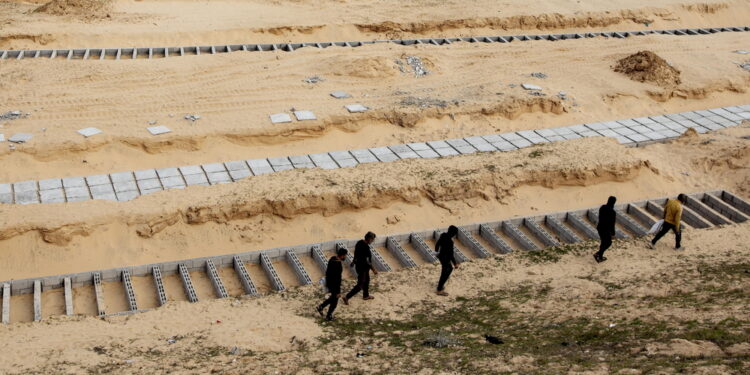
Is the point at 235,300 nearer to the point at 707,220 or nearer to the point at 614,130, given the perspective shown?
the point at 707,220

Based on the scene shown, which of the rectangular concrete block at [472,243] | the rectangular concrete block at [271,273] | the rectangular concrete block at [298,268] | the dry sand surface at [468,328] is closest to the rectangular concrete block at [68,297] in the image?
the dry sand surface at [468,328]

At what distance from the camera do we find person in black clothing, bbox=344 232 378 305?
9.91 m

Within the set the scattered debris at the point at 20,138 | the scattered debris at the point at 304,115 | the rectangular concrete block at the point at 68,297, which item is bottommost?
the rectangular concrete block at the point at 68,297

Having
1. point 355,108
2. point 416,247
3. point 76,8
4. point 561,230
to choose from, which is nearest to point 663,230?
point 561,230

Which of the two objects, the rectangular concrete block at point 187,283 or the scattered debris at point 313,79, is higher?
the scattered debris at point 313,79

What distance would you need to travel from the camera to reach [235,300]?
10.4m

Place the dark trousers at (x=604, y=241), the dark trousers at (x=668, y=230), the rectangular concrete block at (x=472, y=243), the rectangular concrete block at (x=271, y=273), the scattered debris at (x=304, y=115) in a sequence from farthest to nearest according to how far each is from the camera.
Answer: the scattered debris at (x=304, y=115), the rectangular concrete block at (x=472, y=243), the dark trousers at (x=668, y=230), the dark trousers at (x=604, y=241), the rectangular concrete block at (x=271, y=273)

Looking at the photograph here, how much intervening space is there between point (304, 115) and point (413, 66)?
3.85 metres

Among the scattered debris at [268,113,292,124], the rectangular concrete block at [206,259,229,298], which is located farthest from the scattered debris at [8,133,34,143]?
the rectangular concrete block at [206,259,229,298]

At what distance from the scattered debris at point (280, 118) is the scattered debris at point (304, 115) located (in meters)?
0.18

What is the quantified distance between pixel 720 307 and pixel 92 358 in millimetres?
7367

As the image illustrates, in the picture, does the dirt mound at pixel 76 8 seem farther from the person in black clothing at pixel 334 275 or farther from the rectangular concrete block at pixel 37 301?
the person in black clothing at pixel 334 275

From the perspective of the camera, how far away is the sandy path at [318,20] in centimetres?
2048

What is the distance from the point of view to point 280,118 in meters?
15.7
